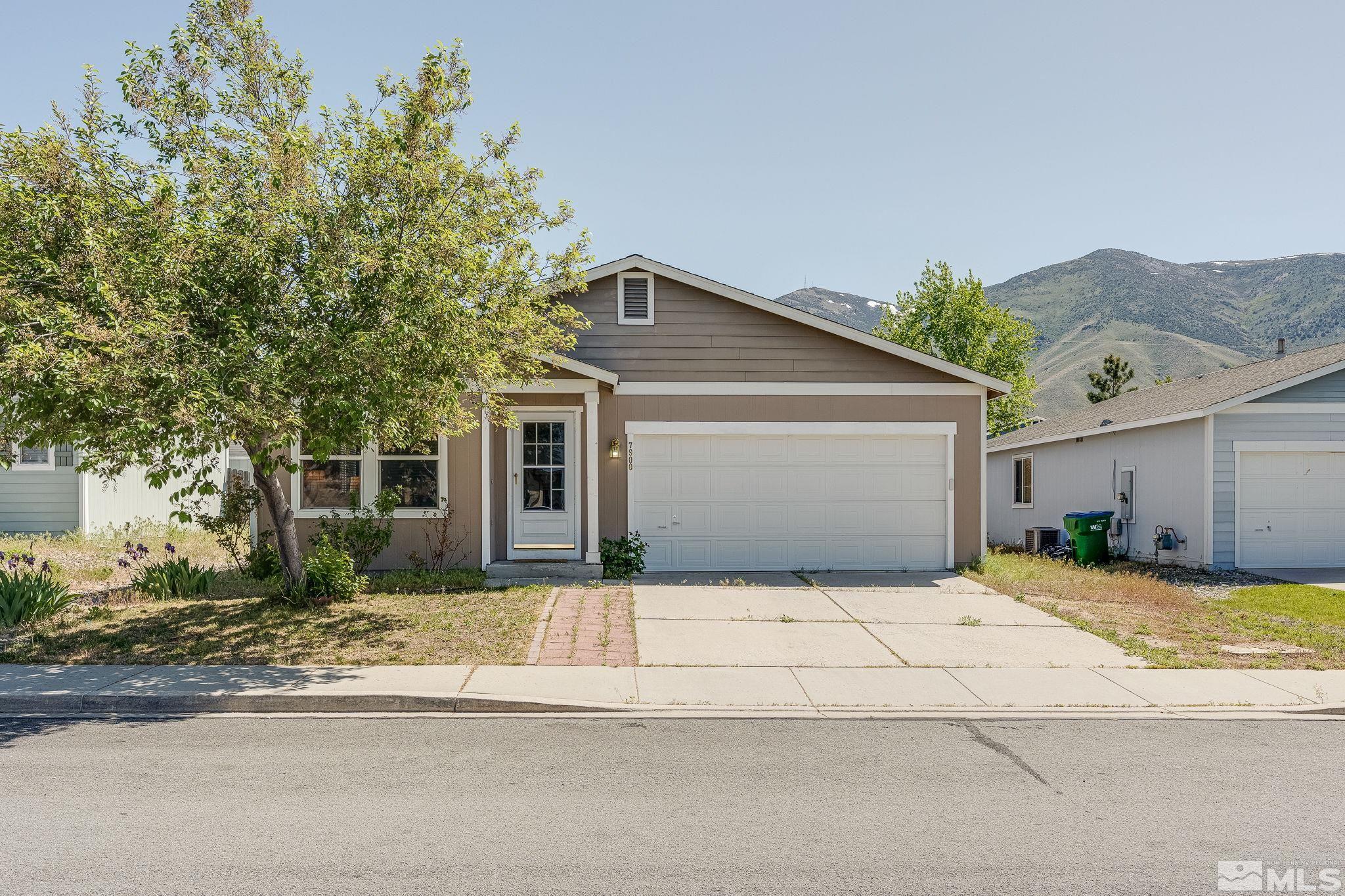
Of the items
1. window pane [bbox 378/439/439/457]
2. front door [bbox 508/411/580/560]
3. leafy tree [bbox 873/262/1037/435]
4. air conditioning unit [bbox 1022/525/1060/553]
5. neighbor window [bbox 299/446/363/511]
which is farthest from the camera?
leafy tree [bbox 873/262/1037/435]

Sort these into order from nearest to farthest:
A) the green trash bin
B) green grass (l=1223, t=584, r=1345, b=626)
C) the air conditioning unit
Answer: green grass (l=1223, t=584, r=1345, b=626) → the green trash bin → the air conditioning unit

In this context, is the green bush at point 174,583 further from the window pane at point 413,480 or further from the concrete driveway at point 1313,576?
the concrete driveway at point 1313,576

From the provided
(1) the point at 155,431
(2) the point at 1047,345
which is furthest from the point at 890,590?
(2) the point at 1047,345

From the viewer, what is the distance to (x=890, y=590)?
12.4 metres

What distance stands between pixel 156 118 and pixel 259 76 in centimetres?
110

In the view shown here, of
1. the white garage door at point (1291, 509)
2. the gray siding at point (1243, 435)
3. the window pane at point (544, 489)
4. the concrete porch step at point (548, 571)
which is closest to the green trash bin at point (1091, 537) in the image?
the gray siding at point (1243, 435)

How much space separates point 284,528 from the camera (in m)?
10.3

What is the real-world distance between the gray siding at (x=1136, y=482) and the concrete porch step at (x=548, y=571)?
11054 mm

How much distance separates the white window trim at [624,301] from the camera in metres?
14.2

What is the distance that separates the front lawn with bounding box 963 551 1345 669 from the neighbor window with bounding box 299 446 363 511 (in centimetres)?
973

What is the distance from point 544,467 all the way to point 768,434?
3.65 m

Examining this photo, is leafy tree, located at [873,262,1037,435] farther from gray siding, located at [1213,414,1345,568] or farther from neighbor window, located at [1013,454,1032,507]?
gray siding, located at [1213,414,1345,568]

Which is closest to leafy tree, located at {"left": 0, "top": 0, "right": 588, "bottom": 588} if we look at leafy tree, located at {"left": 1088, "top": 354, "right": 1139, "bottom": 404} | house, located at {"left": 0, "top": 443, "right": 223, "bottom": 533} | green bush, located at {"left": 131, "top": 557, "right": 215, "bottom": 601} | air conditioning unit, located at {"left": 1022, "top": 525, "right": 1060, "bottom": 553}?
green bush, located at {"left": 131, "top": 557, "right": 215, "bottom": 601}

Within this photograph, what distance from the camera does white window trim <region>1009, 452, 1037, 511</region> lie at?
23656mm
